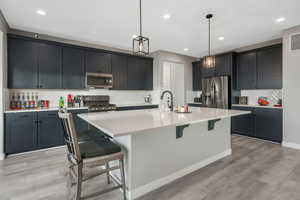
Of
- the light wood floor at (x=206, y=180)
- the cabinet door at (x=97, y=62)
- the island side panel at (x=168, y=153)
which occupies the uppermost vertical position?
the cabinet door at (x=97, y=62)

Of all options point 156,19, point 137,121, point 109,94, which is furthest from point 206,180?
point 109,94

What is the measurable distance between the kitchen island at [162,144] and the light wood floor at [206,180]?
0.14m

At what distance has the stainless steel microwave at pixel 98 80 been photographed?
4.10 m

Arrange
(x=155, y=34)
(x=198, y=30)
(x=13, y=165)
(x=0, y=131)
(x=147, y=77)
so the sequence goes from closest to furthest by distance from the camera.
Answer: (x=13, y=165)
(x=0, y=131)
(x=198, y=30)
(x=155, y=34)
(x=147, y=77)

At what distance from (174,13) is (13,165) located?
3.95 m

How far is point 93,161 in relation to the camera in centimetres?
152

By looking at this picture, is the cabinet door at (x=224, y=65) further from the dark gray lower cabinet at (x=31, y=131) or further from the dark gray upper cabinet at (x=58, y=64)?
the dark gray lower cabinet at (x=31, y=131)

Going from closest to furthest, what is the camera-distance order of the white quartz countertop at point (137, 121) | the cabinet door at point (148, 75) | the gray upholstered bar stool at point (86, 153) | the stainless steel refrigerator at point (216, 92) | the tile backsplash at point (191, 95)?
the white quartz countertop at point (137, 121)
the gray upholstered bar stool at point (86, 153)
the stainless steel refrigerator at point (216, 92)
the cabinet door at point (148, 75)
the tile backsplash at point (191, 95)

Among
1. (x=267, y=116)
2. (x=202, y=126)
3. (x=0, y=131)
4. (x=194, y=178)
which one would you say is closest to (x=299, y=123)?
(x=267, y=116)

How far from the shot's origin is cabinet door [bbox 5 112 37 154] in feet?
9.91

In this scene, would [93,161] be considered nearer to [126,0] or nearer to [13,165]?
[13,165]

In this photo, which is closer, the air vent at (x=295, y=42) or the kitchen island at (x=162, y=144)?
the kitchen island at (x=162, y=144)

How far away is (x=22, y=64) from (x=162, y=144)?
3510mm

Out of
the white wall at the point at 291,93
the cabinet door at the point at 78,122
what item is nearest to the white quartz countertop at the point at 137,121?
the cabinet door at the point at 78,122
